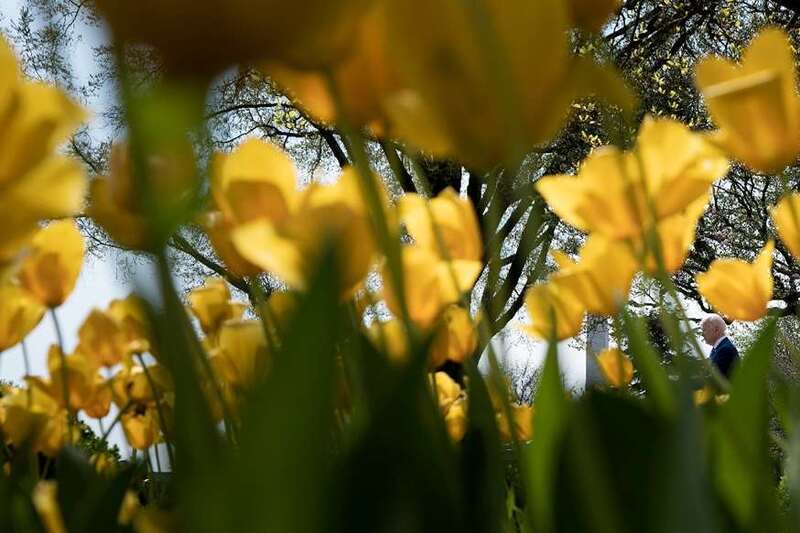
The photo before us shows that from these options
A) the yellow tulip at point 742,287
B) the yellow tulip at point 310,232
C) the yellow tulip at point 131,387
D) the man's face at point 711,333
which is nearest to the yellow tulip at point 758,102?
the yellow tulip at point 310,232

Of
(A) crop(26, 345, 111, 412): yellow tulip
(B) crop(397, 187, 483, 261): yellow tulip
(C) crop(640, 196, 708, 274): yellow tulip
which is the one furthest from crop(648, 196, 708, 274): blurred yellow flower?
(A) crop(26, 345, 111, 412): yellow tulip

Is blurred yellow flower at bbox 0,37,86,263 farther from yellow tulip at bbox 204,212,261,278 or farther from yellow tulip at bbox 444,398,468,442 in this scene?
yellow tulip at bbox 444,398,468,442

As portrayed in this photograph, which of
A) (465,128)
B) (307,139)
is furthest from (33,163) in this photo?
(307,139)

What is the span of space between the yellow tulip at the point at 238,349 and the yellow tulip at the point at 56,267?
12 centimetres

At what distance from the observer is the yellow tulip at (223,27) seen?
201mm

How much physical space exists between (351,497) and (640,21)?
1007 centimetres

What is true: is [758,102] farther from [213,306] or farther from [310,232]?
[213,306]

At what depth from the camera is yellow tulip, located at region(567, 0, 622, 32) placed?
40cm

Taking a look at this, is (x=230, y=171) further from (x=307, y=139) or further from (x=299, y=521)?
(x=307, y=139)

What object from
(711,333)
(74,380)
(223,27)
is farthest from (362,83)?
(711,333)

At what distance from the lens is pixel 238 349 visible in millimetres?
663

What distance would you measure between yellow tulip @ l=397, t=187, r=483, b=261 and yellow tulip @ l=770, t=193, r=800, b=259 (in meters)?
0.21

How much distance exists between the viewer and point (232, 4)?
220 mm

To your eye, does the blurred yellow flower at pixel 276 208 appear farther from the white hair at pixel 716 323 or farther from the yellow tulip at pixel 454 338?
the white hair at pixel 716 323
